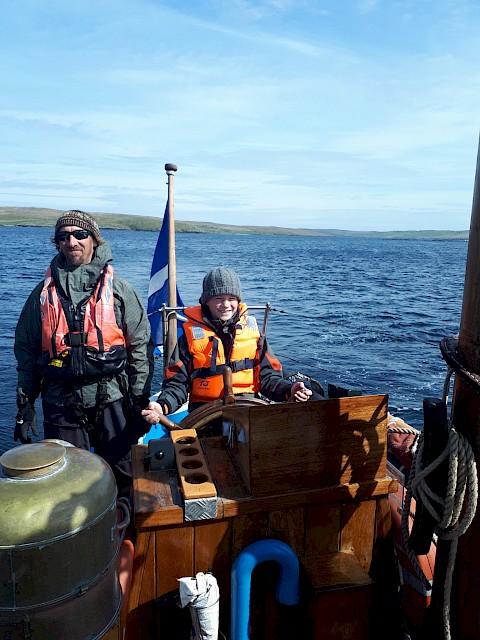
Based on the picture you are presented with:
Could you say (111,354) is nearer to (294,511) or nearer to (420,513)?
(294,511)

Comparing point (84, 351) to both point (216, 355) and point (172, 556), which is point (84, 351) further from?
point (172, 556)

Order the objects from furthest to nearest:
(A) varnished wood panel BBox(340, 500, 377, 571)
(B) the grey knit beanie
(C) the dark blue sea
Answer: (C) the dark blue sea, (B) the grey knit beanie, (A) varnished wood panel BBox(340, 500, 377, 571)

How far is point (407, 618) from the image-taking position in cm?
253

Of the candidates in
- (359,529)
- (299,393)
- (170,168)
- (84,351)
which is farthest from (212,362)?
(170,168)

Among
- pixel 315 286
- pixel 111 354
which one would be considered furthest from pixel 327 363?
pixel 315 286

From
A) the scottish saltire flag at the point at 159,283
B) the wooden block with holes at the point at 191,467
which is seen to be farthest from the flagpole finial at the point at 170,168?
the wooden block with holes at the point at 191,467

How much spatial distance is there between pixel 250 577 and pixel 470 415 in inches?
45.4

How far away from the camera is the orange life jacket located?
11.1 ft

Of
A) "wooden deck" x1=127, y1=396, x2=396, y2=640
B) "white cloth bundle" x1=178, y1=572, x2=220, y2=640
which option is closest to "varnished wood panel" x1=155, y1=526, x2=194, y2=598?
"wooden deck" x1=127, y1=396, x2=396, y2=640

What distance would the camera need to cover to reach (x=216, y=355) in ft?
12.3

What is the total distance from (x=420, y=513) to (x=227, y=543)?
855 mm

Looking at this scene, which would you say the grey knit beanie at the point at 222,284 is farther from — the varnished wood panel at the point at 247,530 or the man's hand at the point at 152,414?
the varnished wood panel at the point at 247,530

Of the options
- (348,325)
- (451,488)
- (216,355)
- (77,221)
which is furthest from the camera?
(348,325)

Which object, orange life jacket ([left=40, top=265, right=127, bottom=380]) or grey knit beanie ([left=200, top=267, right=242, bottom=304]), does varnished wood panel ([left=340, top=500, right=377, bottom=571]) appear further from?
orange life jacket ([left=40, top=265, right=127, bottom=380])
